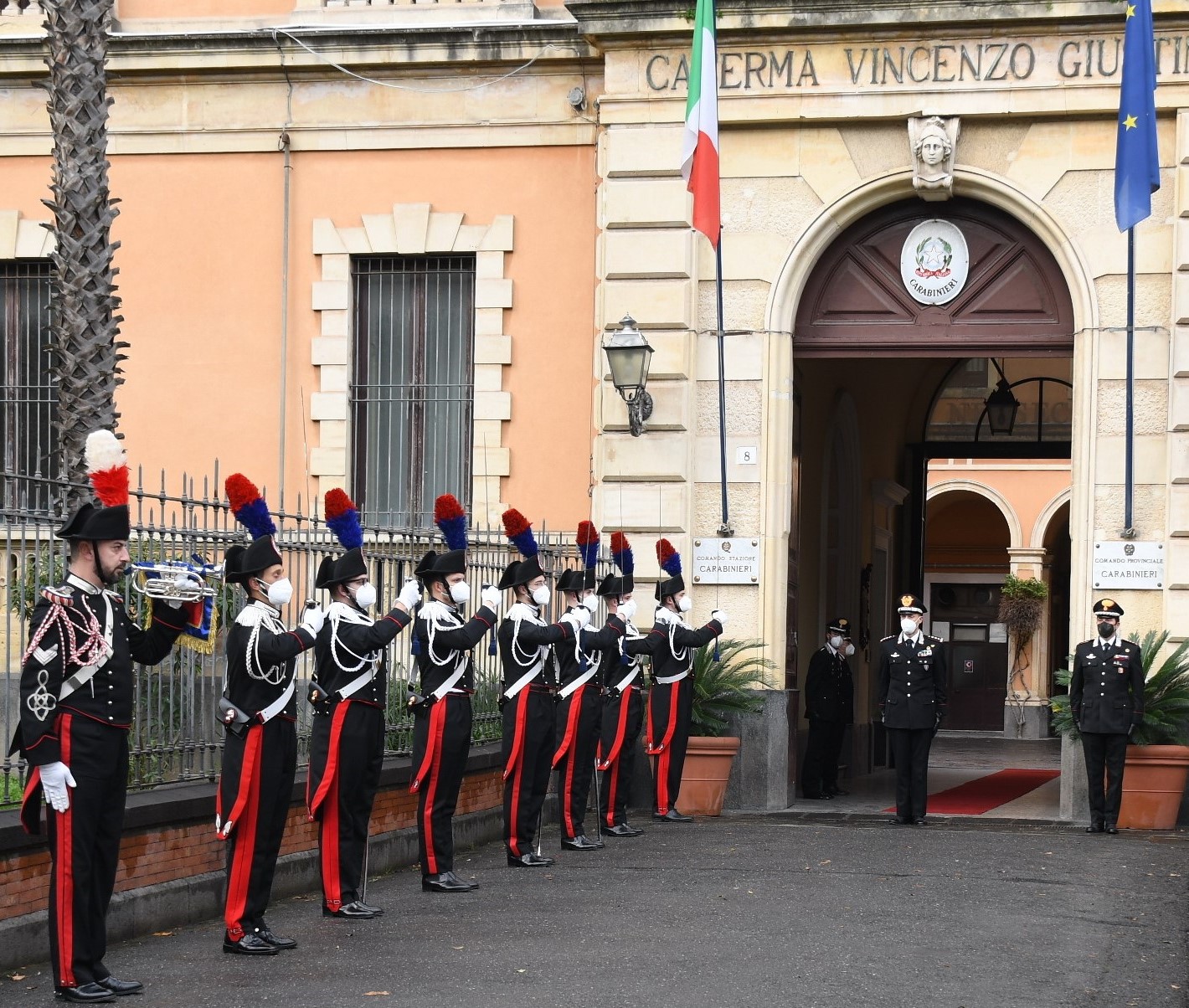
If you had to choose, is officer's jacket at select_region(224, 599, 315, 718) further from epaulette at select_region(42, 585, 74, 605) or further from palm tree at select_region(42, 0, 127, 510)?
palm tree at select_region(42, 0, 127, 510)

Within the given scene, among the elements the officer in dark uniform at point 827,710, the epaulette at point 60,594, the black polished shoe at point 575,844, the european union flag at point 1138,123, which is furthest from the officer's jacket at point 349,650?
the officer in dark uniform at point 827,710

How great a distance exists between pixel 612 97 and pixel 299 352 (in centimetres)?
351

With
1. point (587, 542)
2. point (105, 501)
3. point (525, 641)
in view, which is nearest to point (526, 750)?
point (525, 641)

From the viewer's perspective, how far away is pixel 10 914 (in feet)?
26.5

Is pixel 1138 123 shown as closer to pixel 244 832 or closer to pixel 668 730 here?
pixel 668 730

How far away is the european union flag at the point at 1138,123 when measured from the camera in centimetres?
1439

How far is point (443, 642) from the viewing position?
10234 mm

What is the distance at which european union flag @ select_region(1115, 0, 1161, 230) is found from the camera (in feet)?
47.2

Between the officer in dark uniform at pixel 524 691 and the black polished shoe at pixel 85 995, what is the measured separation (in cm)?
427

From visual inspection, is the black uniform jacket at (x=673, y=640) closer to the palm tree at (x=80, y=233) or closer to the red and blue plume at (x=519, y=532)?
the red and blue plume at (x=519, y=532)

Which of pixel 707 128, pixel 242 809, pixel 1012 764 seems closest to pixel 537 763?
pixel 242 809

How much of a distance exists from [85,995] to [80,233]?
6438mm

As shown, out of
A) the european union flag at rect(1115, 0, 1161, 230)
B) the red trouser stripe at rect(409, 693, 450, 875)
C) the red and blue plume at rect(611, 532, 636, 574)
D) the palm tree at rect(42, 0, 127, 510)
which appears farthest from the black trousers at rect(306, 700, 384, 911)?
the european union flag at rect(1115, 0, 1161, 230)

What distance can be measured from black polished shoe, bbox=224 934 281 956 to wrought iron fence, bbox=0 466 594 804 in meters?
1.16
